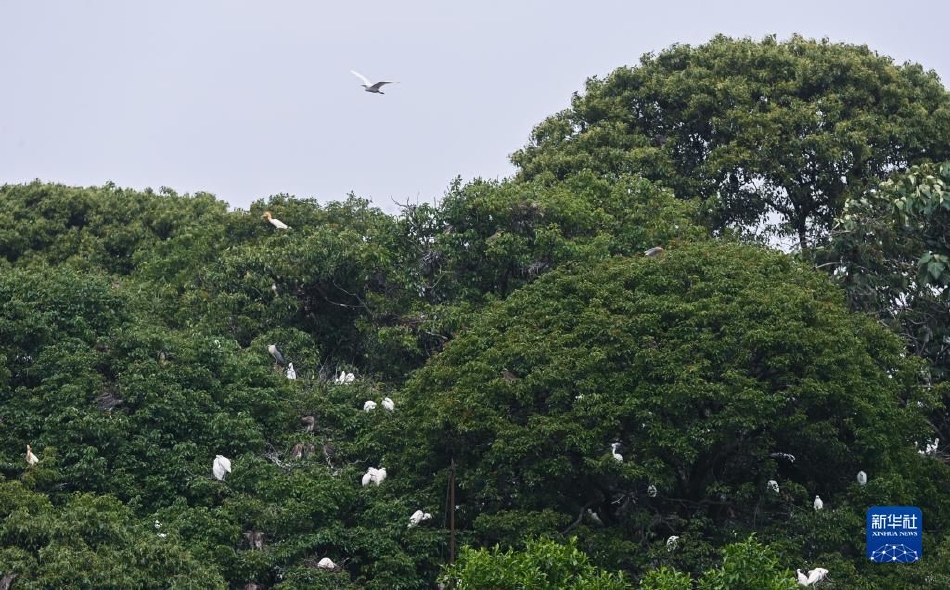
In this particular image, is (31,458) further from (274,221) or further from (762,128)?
(762,128)

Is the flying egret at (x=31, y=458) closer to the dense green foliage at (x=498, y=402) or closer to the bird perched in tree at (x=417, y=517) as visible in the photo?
the dense green foliage at (x=498, y=402)

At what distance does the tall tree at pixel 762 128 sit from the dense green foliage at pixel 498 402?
2.15m

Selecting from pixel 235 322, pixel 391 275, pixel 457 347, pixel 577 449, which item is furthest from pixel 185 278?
pixel 577 449

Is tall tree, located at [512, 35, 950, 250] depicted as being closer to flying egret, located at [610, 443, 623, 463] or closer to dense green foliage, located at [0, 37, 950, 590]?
dense green foliage, located at [0, 37, 950, 590]

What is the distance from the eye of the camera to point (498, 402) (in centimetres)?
1811

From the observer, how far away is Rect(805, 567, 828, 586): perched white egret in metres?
15.9

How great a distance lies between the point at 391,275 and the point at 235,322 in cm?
226

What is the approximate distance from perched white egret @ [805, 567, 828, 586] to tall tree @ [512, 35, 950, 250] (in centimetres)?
964

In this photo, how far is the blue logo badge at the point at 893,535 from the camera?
14594 millimetres

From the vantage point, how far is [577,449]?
56.5ft

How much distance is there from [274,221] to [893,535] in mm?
12741

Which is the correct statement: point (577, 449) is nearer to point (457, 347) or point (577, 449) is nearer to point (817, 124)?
point (457, 347)

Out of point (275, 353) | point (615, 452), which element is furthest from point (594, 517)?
point (275, 353)

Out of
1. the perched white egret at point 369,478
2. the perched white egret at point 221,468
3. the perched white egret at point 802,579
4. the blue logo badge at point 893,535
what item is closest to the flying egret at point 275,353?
the perched white egret at point 221,468
